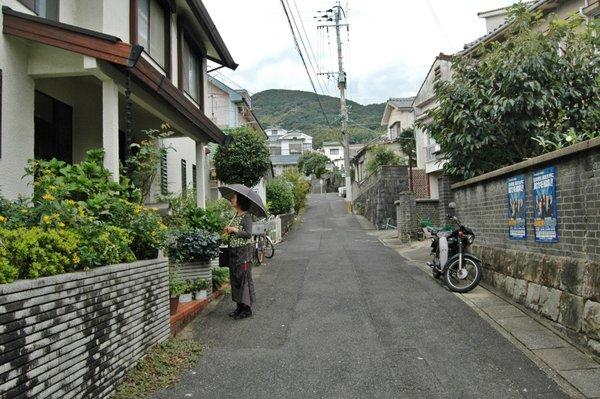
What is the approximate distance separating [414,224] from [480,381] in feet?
44.1

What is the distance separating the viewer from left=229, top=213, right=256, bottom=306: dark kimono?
23.6 feet

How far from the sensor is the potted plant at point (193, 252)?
7.95 meters

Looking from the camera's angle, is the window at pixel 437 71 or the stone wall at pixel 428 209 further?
the window at pixel 437 71

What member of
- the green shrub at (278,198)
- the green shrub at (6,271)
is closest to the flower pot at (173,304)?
the green shrub at (6,271)

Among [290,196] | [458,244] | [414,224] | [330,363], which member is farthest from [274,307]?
[290,196]

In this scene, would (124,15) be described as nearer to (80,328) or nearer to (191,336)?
(191,336)

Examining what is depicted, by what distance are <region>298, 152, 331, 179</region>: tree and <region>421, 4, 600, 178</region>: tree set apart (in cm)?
5414

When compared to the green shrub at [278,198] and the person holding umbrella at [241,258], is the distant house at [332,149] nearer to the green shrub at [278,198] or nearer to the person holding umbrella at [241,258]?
the green shrub at [278,198]

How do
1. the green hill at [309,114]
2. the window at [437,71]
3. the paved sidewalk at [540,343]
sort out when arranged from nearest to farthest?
the paved sidewalk at [540,343]
the window at [437,71]
the green hill at [309,114]

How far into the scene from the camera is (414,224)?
18.0 meters

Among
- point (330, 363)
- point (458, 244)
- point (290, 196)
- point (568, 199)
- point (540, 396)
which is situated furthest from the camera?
point (290, 196)

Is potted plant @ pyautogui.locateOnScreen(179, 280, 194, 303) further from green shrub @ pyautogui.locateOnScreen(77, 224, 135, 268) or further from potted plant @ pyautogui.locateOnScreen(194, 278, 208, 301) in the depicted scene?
green shrub @ pyautogui.locateOnScreen(77, 224, 135, 268)

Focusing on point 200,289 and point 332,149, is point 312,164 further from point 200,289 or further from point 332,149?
point 200,289

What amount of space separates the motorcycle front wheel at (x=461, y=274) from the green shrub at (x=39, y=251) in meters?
6.92
